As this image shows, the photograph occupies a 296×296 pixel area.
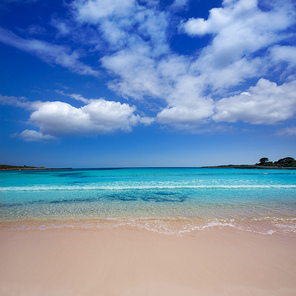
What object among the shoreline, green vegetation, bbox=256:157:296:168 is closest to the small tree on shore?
green vegetation, bbox=256:157:296:168

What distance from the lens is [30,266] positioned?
3.85 m

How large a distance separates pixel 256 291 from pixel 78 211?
28.9 feet

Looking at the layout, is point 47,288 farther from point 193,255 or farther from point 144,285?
point 193,255

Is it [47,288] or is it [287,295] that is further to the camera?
[47,288]

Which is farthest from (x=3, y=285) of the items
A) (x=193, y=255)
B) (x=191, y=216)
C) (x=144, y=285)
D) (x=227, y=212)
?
(x=227, y=212)

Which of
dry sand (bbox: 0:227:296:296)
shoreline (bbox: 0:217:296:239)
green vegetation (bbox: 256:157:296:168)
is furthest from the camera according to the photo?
green vegetation (bbox: 256:157:296:168)

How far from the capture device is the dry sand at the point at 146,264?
313cm

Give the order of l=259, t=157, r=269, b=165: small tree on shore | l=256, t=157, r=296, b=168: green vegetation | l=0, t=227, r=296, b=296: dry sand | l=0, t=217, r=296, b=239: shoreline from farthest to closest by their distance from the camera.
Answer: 1. l=259, t=157, r=269, b=165: small tree on shore
2. l=256, t=157, r=296, b=168: green vegetation
3. l=0, t=217, r=296, b=239: shoreline
4. l=0, t=227, r=296, b=296: dry sand

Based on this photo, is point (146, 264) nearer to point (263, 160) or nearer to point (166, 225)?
point (166, 225)

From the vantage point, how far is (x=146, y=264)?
3.93 m

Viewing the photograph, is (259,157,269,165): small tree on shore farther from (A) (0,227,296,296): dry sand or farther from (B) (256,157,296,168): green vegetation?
(A) (0,227,296,296): dry sand

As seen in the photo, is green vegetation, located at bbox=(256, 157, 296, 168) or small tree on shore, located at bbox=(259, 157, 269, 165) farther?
small tree on shore, located at bbox=(259, 157, 269, 165)

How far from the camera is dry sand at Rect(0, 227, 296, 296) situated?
3127mm

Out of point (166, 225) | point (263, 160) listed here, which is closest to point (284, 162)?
point (263, 160)
